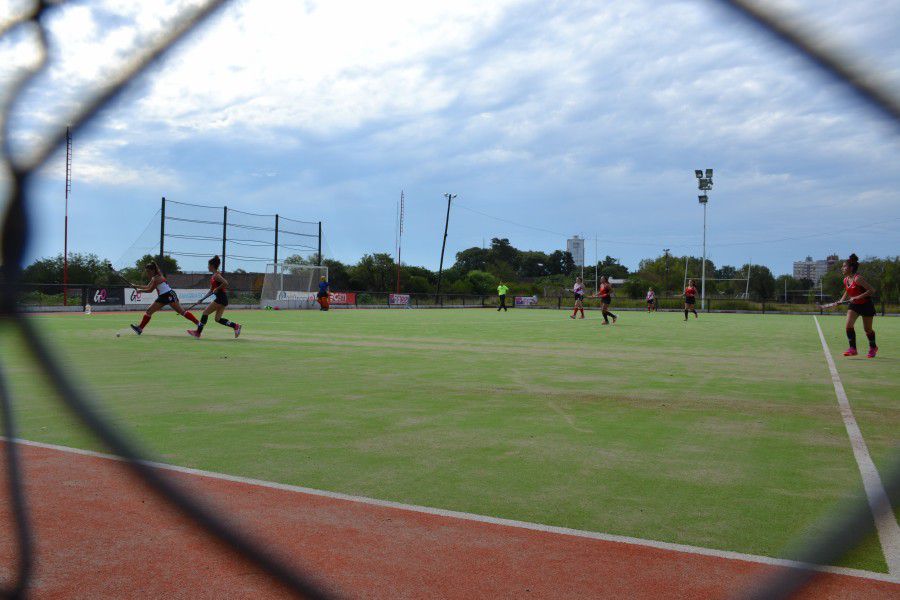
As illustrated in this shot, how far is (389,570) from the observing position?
2.78 metres

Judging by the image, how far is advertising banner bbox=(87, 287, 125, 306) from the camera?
28.0 metres

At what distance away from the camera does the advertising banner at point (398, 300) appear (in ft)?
150

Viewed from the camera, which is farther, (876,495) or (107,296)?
(107,296)

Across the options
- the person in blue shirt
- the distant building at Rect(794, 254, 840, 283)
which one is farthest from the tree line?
the person in blue shirt

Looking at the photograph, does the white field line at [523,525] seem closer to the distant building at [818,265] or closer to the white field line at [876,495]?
the white field line at [876,495]

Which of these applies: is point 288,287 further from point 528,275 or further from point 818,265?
point 528,275

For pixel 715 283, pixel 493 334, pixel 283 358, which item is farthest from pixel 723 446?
pixel 715 283

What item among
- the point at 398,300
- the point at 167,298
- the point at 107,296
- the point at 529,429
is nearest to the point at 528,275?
the point at 398,300

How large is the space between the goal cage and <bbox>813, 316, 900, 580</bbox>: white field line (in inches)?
1245

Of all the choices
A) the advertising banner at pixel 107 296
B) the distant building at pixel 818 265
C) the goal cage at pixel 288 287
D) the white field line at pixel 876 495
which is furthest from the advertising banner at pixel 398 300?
the distant building at pixel 818 265

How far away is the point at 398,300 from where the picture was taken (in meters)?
46.4

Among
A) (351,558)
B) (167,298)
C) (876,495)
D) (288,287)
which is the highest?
(288,287)

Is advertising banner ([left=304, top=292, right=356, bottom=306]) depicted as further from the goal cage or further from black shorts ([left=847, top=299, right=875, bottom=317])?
black shorts ([left=847, top=299, right=875, bottom=317])

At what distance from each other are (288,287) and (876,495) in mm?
35839
